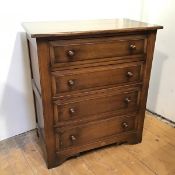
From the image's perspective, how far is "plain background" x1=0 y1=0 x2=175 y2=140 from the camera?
1.56m

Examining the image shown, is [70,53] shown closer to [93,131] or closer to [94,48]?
[94,48]

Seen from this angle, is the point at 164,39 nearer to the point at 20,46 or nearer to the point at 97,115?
the point at 97,115

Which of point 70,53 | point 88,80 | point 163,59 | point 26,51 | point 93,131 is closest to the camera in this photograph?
point 70,53

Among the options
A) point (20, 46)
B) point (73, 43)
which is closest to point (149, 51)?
point (73, 43)

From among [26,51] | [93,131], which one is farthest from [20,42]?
[93,131]

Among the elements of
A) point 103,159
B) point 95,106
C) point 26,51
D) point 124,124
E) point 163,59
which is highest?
point 26,51

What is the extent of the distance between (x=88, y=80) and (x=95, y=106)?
0.66ft

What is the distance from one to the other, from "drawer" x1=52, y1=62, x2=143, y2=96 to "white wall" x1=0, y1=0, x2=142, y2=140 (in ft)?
1.72

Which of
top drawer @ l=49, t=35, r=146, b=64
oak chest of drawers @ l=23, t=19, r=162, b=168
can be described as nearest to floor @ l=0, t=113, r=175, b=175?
oak chest of drawers @ l=23, t=19, r=162, b=168

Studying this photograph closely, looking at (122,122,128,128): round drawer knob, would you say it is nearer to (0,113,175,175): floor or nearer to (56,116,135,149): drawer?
(56,116,135,149): drawer

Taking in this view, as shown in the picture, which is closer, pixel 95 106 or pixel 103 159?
pixel 95 106

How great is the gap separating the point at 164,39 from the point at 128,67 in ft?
2.27

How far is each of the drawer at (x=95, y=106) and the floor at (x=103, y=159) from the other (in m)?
0.33

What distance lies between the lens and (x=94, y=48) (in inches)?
51.1
